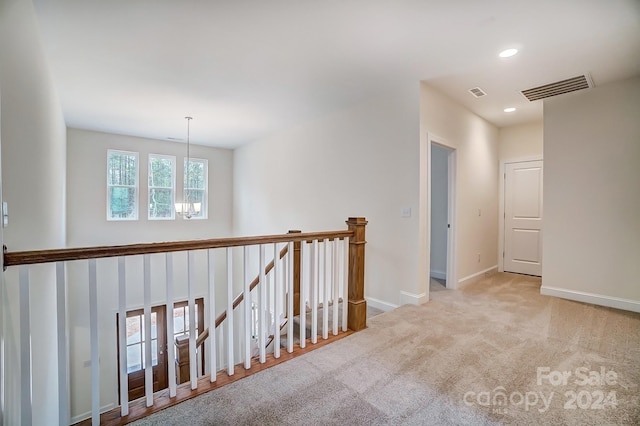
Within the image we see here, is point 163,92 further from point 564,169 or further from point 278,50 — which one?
point 564,169

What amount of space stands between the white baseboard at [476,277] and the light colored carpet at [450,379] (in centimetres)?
108

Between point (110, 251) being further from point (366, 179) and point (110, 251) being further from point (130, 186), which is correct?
point (130, 186)

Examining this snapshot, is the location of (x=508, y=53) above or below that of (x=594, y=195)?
above

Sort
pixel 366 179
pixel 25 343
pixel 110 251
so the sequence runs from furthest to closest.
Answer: pixel 366 179
pixel 110 251
pixel 25 343

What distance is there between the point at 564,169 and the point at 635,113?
79cm

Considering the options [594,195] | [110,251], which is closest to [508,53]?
[594,195]

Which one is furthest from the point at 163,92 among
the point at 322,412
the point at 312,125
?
the point at 322,412

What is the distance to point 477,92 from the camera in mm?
3578

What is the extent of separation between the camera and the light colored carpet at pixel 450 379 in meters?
1.59

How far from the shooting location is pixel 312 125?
4.67 metres

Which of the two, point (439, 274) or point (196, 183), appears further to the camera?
point (196, 183)

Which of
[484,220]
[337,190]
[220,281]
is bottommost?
[220,281]

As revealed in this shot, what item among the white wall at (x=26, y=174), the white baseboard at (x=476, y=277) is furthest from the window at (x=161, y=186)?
the white baseboard at (x=476, y=277)

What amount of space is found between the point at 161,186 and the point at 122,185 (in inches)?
26.8
